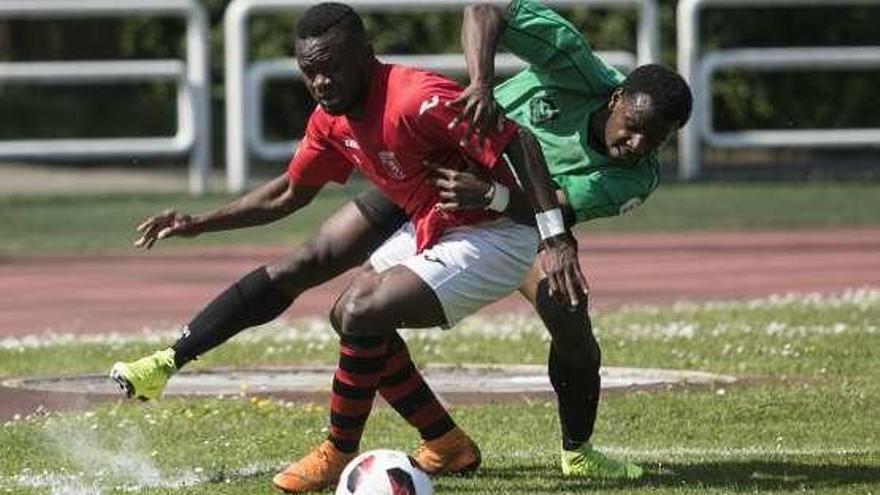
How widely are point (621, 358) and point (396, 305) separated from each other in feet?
15.1

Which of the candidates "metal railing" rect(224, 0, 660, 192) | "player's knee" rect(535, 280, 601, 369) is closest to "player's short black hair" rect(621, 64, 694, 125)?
"player's knee" rect(535, 280, 601, 369)

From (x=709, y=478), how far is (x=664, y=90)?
143 cm

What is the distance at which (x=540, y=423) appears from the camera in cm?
1053

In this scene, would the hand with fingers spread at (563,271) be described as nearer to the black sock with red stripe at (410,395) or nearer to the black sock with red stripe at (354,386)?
the black sock with red stripe at (354,386)

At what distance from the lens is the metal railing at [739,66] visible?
944 inches

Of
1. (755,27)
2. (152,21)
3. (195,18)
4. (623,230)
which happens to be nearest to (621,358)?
(623,230)

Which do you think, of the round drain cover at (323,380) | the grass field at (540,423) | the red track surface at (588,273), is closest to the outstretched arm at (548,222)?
the grass field at (540,423)

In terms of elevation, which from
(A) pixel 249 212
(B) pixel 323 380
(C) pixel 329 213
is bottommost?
(C) pixel 329 213

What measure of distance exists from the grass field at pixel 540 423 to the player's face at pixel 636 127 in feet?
3.97

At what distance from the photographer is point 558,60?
9.04m

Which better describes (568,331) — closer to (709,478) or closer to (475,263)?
(475,263)

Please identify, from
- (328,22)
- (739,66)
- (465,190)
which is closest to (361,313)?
(465,190)

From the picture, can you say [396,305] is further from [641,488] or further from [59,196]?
[59,196]

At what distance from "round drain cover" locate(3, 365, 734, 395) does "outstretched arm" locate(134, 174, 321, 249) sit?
7.84ft
